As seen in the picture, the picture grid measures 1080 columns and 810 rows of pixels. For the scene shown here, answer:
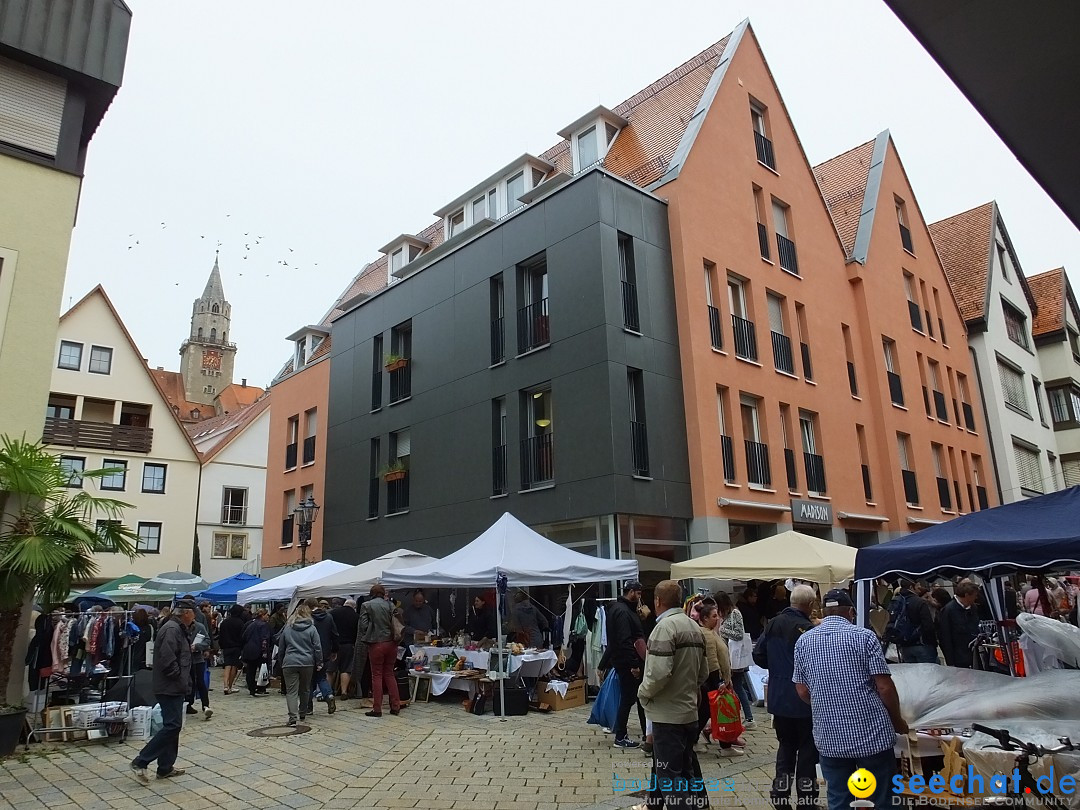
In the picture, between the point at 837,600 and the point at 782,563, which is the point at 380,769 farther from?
the point at 782,563

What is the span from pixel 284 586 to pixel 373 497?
646 cm

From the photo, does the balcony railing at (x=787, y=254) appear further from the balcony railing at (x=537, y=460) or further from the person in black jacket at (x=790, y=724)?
the person in black jacket at (x=790, y=724)

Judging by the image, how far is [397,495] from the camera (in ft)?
72.8

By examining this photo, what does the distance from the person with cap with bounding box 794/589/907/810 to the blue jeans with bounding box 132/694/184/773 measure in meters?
6.57

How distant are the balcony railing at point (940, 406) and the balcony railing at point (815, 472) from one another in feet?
29.2

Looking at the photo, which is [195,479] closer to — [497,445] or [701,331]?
[497,445]

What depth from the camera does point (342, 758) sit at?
9250 mm

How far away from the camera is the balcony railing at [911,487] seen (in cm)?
2381

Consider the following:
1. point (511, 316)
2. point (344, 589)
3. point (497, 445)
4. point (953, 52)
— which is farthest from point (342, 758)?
point (511, 316)

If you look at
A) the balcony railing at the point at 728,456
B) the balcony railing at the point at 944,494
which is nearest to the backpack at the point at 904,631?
the balcony railing at the point at 728,456

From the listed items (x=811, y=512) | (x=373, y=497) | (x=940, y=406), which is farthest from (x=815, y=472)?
(x=373, y=497)

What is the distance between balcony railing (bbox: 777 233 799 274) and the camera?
22.1 m

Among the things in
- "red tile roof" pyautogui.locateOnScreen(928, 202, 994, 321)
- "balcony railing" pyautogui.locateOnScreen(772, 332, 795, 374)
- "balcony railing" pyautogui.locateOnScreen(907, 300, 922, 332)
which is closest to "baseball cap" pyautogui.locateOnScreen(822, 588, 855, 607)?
"balcony railing" pyautogui.locateOnScreen(772, 332, 795, 374)

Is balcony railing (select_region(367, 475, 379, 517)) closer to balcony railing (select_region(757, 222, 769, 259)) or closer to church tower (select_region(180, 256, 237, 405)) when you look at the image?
balcony railing (select_region(757, 222, 769, 259))
